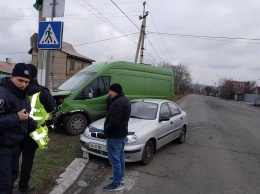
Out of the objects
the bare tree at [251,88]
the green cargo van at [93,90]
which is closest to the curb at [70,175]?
the green cargo van at [93,90]

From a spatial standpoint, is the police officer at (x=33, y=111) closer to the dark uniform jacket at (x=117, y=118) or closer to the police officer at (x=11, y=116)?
the police officer at (x=11, y=116)

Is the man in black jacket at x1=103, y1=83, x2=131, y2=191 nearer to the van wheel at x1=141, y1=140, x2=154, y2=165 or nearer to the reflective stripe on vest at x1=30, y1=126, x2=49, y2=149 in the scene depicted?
the reflective stripe on vest at x1=30, y1=126, x2=49, y2=149

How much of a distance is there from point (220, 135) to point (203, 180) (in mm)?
5396

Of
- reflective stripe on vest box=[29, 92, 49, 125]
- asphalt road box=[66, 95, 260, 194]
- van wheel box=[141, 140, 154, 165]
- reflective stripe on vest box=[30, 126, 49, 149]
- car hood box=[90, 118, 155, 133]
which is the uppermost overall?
reflective stripe on vest box=[29, 92, 49, 125]

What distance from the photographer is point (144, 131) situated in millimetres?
5844

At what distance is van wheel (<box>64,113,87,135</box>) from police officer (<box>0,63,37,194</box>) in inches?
196

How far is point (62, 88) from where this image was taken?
905 cm

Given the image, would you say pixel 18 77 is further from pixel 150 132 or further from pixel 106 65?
pixel 106 65

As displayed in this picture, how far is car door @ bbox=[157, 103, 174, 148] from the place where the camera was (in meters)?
6.54

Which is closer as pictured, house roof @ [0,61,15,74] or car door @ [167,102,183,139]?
car door @ [167,102,183,139]

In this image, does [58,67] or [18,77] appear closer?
[18,77]

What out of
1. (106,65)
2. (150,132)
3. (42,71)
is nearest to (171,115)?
(150,132)

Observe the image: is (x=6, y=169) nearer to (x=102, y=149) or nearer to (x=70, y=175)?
(x=70, y=175)

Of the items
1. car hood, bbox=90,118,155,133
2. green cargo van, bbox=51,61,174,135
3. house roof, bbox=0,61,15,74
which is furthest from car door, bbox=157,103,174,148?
house roof, bbox=0,61,15,74
